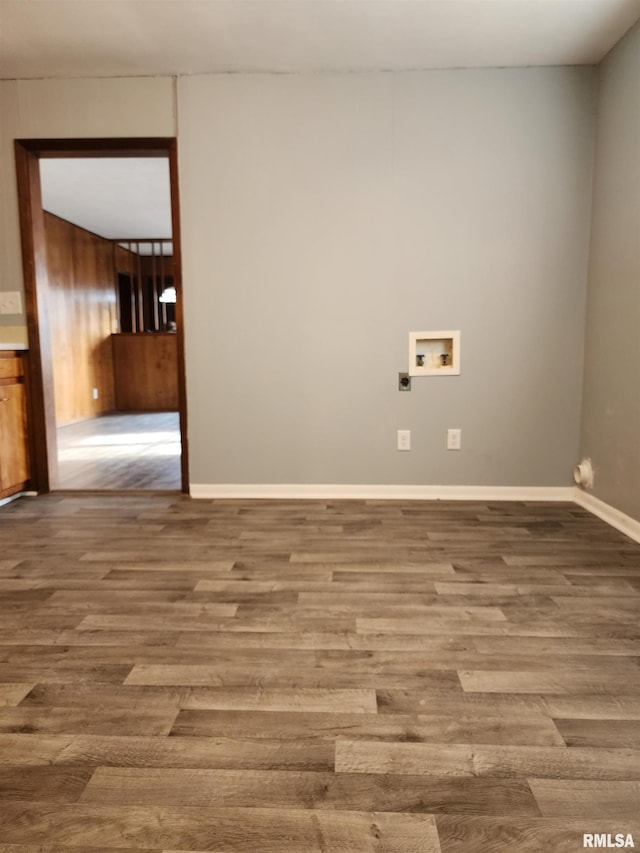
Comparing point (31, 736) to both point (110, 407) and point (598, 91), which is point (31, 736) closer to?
point (598, 91)

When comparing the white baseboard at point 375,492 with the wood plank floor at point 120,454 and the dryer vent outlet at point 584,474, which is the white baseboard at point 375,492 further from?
the wood plank floor at point 120,454

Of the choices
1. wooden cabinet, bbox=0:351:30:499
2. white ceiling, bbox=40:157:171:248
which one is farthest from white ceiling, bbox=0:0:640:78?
wooden cabinet, bbox=0:351:30:499

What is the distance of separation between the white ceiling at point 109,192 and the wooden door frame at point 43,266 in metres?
0.81

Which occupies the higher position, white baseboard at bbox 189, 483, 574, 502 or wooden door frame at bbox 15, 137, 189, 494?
wooden door frame at bbox 15, 137, 189, 494

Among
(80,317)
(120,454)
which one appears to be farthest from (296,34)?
(80,317)

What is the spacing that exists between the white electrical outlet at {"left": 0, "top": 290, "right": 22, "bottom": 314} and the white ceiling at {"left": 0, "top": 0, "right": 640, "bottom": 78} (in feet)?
3.93

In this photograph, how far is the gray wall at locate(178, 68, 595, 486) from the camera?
2850mm

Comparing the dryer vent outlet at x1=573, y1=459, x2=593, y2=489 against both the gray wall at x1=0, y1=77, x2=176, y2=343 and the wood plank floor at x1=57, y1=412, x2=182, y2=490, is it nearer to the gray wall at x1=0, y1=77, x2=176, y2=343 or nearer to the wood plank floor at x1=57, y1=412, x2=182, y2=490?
the wood plank floor at x1=57, y1=412, x2=182, y2=490

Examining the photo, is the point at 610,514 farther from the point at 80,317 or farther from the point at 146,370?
the point at 146,370

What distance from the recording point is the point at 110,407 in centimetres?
795

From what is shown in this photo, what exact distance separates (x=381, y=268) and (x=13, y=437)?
2.37 meters

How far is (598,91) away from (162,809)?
3606 mm

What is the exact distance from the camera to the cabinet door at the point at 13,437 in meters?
2.92

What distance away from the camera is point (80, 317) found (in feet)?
23.2
